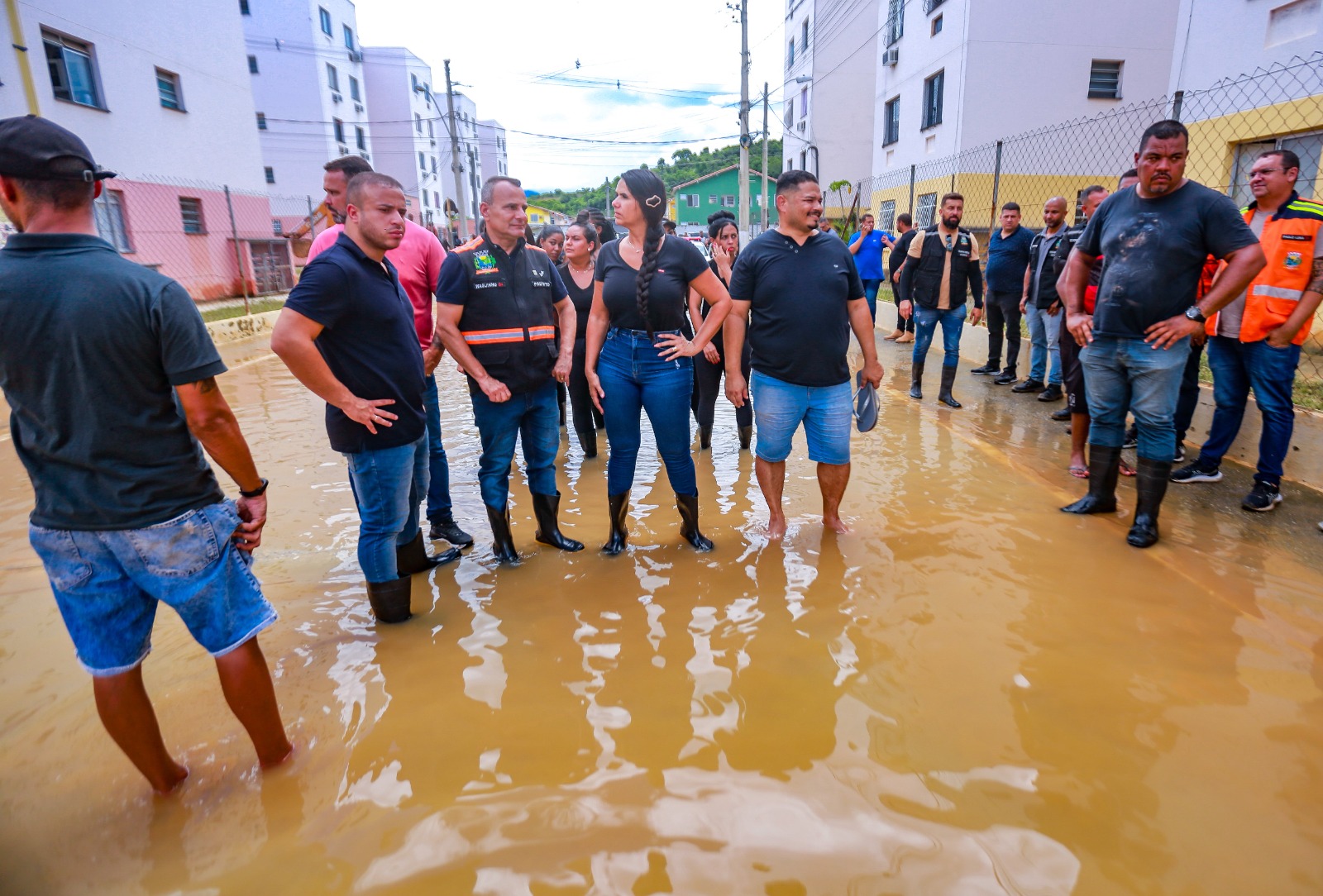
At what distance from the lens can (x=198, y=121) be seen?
61.4 ft

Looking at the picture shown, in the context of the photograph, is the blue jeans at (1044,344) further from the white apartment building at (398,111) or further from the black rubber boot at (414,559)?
the white apartment building at (398,111)

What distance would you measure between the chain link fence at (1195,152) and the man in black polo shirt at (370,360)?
6.21 meters

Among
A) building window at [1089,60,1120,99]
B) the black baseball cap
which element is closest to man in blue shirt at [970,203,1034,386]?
the black baseball cap

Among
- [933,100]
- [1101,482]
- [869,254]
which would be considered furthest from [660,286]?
[933,100]

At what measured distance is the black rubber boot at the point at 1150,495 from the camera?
397 cm

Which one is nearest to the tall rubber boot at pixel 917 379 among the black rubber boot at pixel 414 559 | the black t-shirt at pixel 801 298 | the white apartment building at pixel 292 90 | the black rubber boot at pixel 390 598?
the black t-shirt at pixel 801 298

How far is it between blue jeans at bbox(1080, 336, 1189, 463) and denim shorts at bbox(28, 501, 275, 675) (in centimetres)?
429

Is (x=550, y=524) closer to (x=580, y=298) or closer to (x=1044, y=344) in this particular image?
(x=580, y=298)

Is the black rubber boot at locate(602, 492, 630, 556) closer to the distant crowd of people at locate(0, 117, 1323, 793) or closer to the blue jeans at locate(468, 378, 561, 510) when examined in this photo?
the distant crowd of people at locate(0, 117, 1323, 793)

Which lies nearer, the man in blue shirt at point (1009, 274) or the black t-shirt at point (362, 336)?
the black t-shirt at point (362, 336)

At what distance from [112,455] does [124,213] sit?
18274 millimetres

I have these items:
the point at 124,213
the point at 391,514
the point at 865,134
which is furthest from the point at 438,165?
the point at 391,514

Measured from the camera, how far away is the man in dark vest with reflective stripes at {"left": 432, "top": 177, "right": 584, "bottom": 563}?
12.3ft

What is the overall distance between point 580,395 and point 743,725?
3.82m
